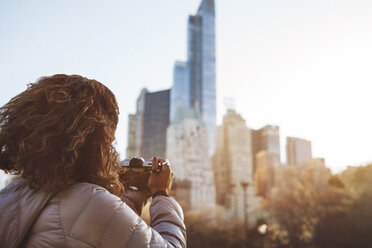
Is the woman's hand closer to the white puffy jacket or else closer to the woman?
the woman

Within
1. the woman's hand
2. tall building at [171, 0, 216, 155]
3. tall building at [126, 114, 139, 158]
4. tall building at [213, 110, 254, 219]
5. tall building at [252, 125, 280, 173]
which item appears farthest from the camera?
tall building at [171, 0, 216, 155]

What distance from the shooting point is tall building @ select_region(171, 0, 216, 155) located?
349 ft

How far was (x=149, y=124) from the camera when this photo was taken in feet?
336

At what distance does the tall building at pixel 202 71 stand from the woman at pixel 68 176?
3997 inches

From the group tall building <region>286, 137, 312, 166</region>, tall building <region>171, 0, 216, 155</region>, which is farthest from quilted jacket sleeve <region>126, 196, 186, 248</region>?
tall building <region>171, 0, 216, 155</region>

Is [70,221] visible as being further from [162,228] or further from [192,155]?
[192,155]

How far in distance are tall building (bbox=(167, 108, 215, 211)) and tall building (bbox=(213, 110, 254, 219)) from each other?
5061 millimetres

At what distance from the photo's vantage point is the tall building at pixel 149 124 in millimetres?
99688

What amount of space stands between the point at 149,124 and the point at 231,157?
2656 centimetres

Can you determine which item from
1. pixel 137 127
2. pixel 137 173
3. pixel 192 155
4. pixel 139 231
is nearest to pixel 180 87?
pixel 137 127

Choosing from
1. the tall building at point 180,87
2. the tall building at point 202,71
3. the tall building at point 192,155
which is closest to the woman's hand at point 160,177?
the tall building at point 192,155

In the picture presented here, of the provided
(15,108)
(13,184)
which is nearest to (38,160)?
(13,184)

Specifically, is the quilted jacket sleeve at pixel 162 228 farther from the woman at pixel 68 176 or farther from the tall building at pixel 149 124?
the tall building at pixel 149 124

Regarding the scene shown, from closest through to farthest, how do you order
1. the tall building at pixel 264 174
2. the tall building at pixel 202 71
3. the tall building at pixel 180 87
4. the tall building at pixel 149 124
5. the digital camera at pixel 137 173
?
the digital camera at pixel 137 173, the tall building at pixel 264 174, the tall building at pixel 149 124, the tall building at pixel 180 87, the tall building at pixel 202 71
